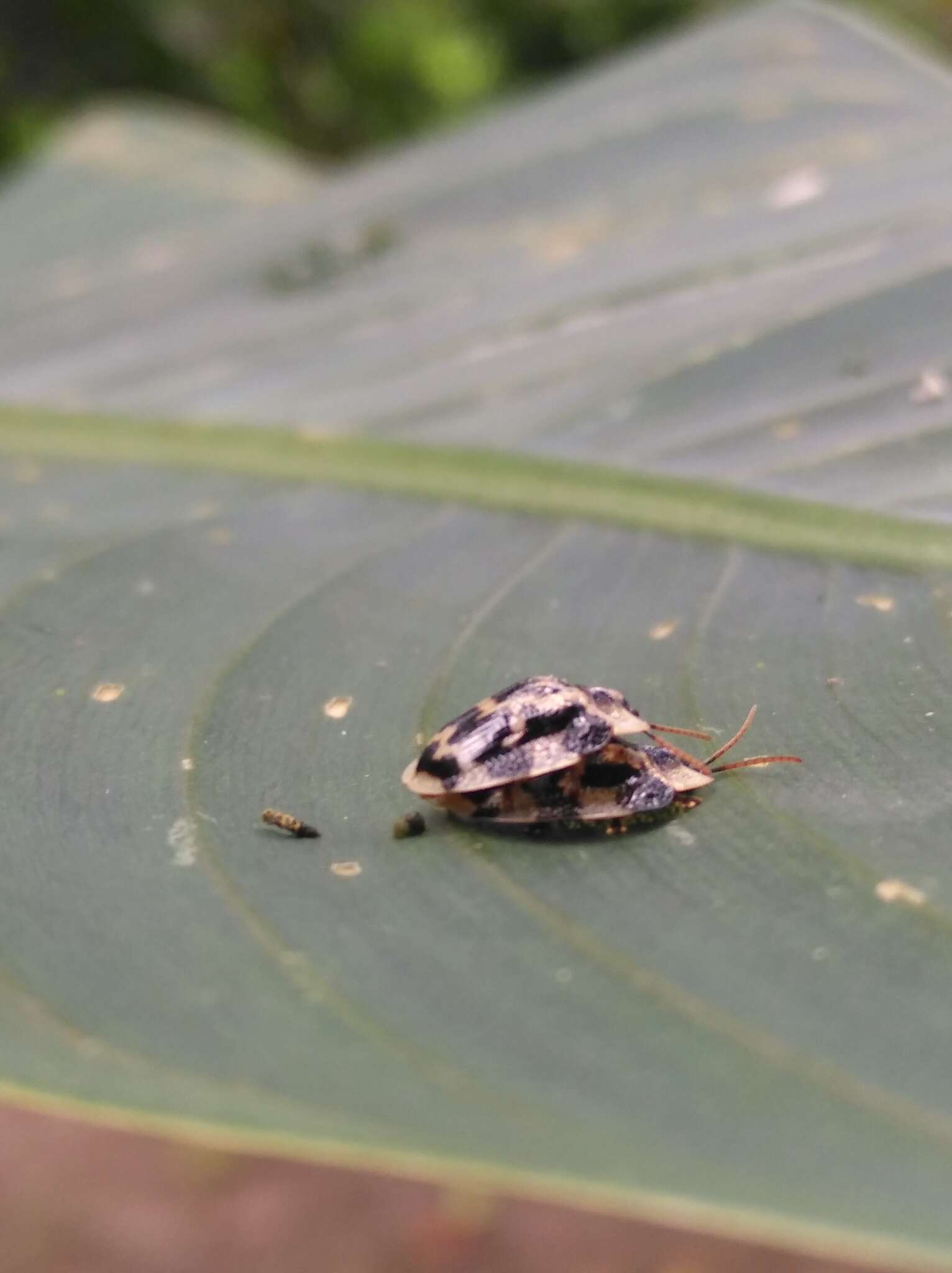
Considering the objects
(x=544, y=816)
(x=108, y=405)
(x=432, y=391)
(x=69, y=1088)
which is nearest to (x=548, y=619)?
(x=544, y=816)

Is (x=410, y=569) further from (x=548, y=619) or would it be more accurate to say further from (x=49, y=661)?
(x=49, y=661)

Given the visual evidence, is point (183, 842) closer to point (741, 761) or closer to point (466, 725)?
point (466, 725)

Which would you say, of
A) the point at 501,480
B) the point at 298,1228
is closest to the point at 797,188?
the point at 501,480

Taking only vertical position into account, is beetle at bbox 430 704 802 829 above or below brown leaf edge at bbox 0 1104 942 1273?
above

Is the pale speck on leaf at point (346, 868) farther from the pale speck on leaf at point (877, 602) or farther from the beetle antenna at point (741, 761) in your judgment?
the pale speck on leaf at point (877, 602)

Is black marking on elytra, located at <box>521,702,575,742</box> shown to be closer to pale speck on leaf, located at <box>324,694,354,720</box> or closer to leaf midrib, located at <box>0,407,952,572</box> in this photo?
pale speck on leaf, located at <box>324,694,354,720</box>

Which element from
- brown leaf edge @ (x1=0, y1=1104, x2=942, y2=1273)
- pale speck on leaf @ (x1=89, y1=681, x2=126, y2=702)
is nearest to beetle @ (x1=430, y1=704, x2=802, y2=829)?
pale speck on leaf @ (x1=89, y1=681, x2=126, y2=702)
